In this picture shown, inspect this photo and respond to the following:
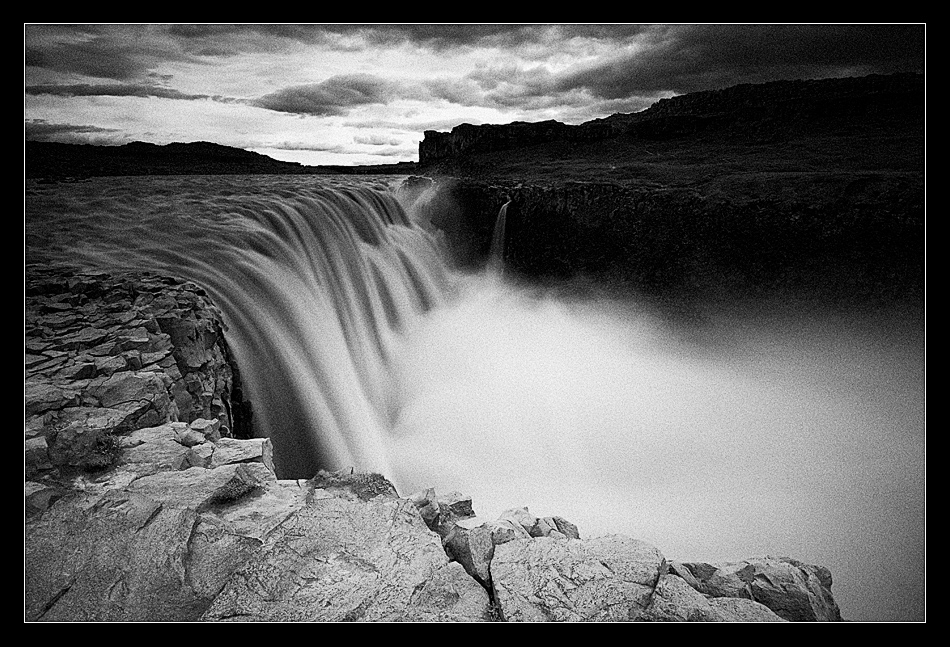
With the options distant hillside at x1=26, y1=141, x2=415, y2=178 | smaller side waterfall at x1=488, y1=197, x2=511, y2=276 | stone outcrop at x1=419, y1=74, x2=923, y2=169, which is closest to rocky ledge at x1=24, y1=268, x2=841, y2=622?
distant hillside at x1=26, y1=141, x2=415, y2=178

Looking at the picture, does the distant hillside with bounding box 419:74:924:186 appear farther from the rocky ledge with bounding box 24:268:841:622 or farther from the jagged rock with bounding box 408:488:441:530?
the jagged rock with bounding box 408:488:441:530

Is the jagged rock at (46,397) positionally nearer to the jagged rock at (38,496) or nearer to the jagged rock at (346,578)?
the jagged rock at (38,496)

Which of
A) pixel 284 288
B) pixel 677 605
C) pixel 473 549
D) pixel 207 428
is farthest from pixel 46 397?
pixel 677 605

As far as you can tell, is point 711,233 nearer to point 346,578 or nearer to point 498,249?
point 498,249

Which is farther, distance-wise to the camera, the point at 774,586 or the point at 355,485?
the point at 355,485

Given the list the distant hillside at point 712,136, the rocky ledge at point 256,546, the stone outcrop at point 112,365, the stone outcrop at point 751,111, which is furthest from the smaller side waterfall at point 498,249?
the rocky ledge at point 256,546

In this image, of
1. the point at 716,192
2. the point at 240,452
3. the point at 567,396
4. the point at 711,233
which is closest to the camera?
the point at 240,452
